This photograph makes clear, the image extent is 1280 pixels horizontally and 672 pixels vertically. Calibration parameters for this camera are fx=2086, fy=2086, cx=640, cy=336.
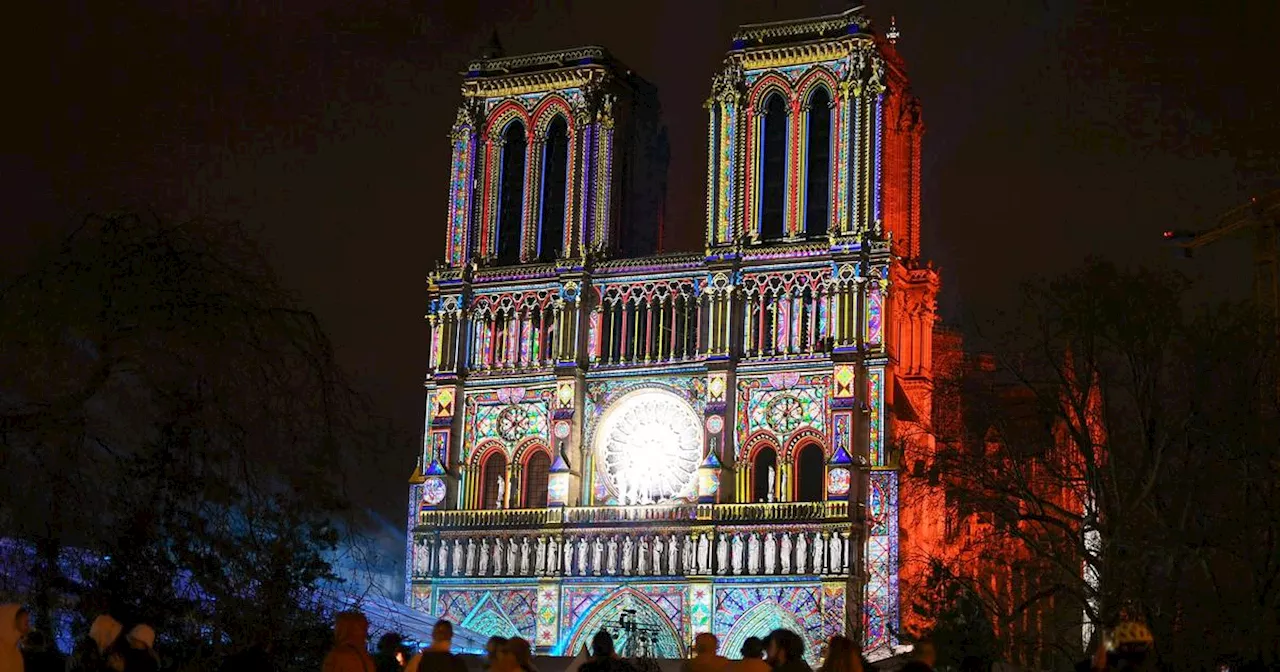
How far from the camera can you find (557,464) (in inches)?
2562

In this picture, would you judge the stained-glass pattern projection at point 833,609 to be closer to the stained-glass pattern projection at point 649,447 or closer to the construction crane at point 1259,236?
the stained-glass pattern projection at point 649,447

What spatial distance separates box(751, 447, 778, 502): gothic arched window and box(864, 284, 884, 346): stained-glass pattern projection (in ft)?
15.1

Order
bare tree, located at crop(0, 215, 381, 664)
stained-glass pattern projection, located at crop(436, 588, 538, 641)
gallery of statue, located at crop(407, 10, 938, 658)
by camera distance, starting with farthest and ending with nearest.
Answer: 1. stained-glass pattern projection, located at crop(436, 588, 538, 641)
2. gallery of statue, located at crop(407, 10, 938, 658)
3. bare tree, located at crop(0, 215, 381, 664)

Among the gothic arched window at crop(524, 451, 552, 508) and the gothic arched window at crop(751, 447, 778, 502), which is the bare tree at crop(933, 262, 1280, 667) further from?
the gothic arched window at crop(524, 451, 552, 508)

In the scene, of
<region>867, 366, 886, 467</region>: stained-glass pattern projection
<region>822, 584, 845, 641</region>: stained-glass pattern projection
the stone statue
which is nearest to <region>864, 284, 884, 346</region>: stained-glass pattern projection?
<region>867, 366, 886, 467</region>: stained-glass pattern projection

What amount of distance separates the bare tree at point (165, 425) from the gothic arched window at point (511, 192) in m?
46.7

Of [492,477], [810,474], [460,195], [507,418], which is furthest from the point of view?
[460,195]

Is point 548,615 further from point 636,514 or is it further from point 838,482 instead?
point 838,482

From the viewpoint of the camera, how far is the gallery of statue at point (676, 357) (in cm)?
6122

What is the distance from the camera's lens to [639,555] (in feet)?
207

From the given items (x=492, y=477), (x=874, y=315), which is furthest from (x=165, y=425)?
(x=492, y=477)

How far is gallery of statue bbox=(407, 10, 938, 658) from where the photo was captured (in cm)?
6122

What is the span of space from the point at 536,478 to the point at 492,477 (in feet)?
4.89

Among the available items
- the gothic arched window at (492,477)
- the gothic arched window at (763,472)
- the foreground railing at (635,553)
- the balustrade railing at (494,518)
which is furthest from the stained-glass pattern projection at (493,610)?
the gothic arched window at (763,472)
